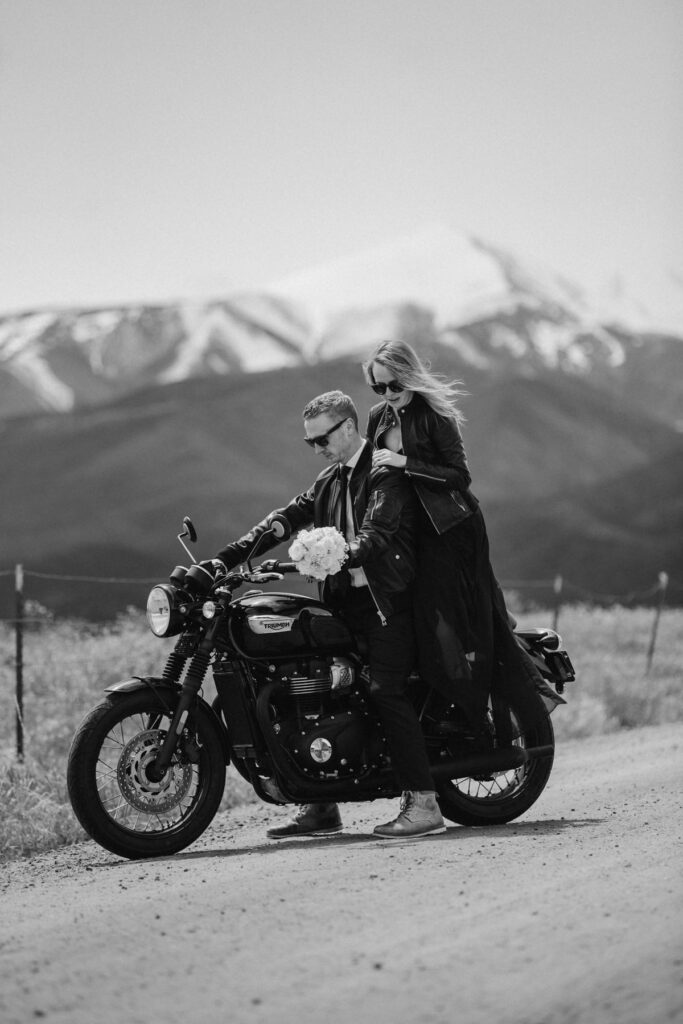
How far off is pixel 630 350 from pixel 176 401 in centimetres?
1041

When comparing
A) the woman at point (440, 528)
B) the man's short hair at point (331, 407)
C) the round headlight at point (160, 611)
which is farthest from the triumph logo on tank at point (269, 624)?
the man's short hair at point (331, 407)

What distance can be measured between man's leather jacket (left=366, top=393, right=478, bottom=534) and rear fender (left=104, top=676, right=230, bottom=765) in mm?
1214

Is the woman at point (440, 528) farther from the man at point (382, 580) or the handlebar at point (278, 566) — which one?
the handlebar at point (278, 566)

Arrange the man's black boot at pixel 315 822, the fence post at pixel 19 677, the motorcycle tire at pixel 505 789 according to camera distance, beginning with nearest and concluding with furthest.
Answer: the motorcycle tire at pixel 505 789 → the man's black boot at pixel 315 822 → the fence post at pixel 19 677

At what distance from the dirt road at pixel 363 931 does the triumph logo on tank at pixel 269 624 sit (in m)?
0.90

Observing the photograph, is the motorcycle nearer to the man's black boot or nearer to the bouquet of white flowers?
the bouquet of white flowers

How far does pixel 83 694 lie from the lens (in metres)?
9.75

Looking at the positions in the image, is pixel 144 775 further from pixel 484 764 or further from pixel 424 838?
pixel 484 764

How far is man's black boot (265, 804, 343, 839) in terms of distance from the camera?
19.0 feet

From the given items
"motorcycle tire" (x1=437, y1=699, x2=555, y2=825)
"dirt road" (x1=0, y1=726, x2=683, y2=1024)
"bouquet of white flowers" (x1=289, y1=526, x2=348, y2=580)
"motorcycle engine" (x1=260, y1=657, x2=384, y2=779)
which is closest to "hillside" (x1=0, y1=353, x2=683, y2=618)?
"motorcycle tire" (x1=437, y1=699, x2=555, y2=825)

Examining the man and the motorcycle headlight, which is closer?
the motorcycle headlight

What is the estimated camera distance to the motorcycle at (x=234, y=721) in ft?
16.5

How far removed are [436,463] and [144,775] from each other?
1759mm

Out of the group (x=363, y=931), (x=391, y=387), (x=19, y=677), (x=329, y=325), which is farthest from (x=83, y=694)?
(x=329, y=325)
